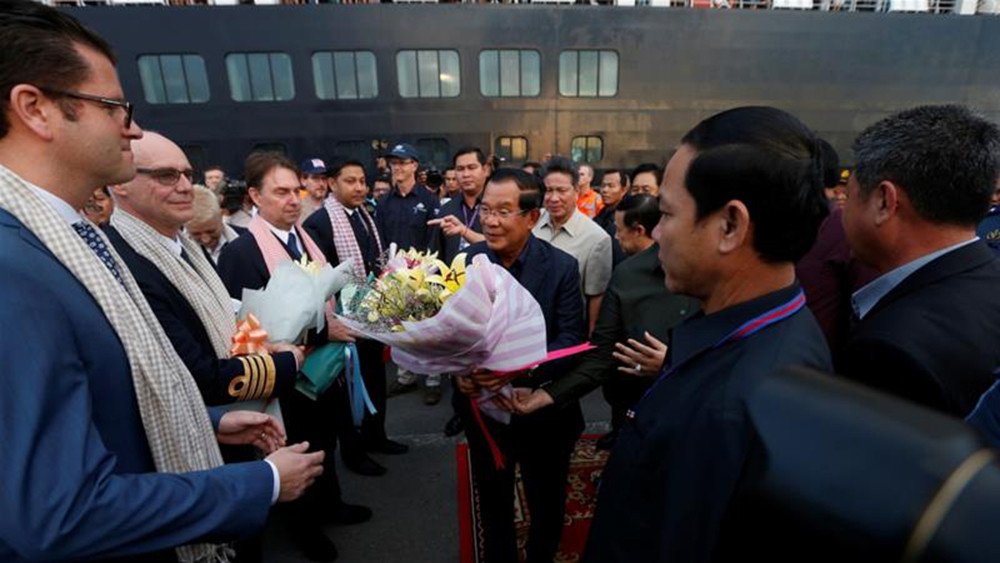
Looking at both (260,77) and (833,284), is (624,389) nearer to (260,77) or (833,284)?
(833,284)

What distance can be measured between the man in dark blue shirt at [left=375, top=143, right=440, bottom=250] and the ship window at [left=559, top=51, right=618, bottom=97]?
7.71 metres

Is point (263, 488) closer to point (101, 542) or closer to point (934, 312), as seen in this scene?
point (101, 542)

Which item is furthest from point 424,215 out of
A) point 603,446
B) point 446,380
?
point 603,446

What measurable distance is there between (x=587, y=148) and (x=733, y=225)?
38.2 feet

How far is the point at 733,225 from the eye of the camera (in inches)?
41.3

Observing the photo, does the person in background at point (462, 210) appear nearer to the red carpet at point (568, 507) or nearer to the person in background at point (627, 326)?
the red carpet at point (568, 507)

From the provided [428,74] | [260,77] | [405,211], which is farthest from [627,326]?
[260,77]

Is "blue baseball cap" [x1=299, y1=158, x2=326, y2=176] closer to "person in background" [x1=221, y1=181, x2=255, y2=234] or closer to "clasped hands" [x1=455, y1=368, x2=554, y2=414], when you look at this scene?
"person in background" [x1=221, y1=181, x2=255, y2=234]

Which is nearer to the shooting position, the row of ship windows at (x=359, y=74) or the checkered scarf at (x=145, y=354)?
the checkered scarf at (x=145, y=354)

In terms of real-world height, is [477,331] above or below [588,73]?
below

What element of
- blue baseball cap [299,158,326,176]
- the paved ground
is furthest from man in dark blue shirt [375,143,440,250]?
the paved ground

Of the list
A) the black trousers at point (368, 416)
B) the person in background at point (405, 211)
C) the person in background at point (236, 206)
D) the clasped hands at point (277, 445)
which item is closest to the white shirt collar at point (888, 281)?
the clasped hands at point (277, 445)

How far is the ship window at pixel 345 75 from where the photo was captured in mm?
11359

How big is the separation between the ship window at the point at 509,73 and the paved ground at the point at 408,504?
30.8 ft
